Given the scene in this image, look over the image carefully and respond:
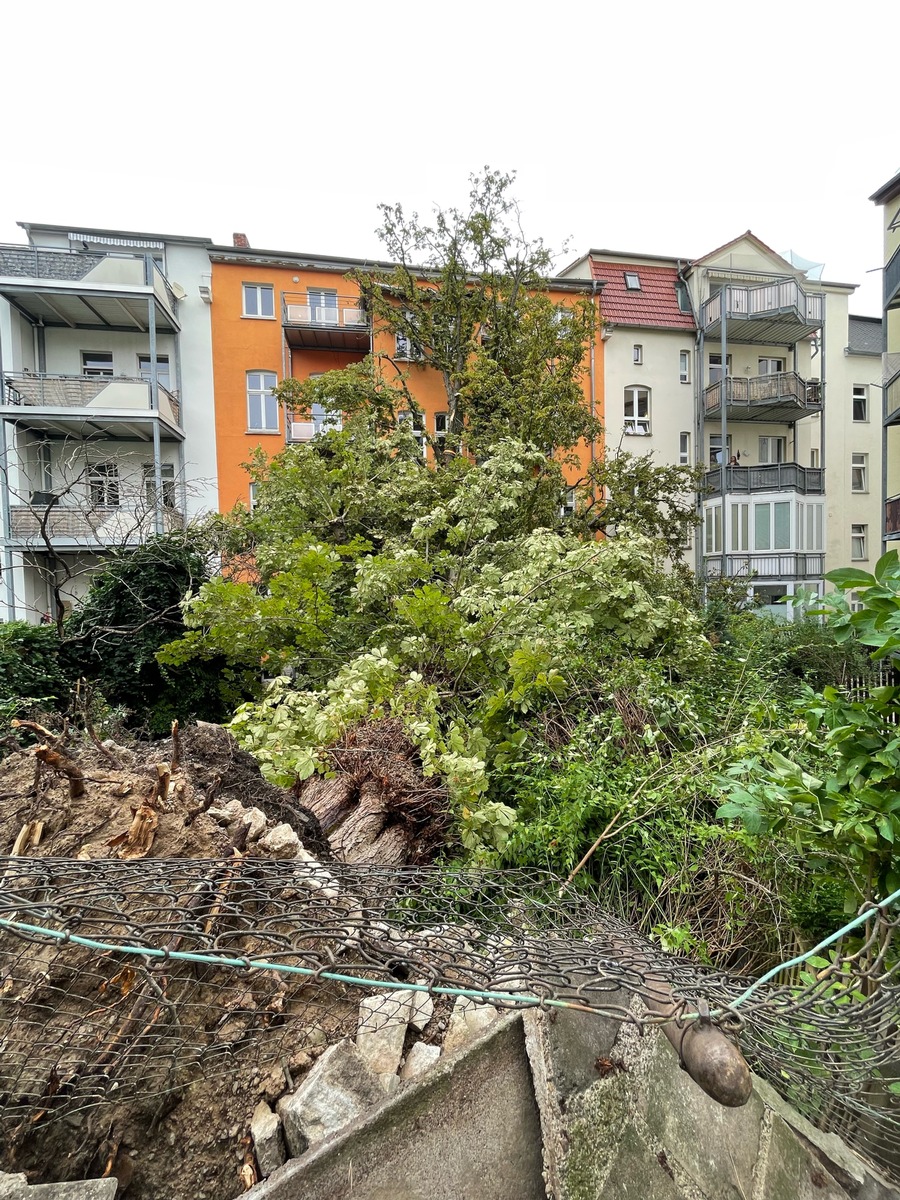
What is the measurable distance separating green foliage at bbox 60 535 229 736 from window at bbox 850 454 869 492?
24.5 m

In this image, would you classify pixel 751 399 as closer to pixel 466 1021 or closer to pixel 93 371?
pixel 93 371

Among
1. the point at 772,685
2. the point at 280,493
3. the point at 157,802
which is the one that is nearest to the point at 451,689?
the point at 772,685

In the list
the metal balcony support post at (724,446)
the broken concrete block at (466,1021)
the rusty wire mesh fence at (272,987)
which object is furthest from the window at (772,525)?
the broken concrete block at (466,1021)

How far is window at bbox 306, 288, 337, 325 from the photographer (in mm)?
18891

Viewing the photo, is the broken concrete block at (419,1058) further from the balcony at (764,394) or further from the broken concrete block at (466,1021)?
the balcony at (764,394)

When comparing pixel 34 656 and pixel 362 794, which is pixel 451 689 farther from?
pixel 34 656

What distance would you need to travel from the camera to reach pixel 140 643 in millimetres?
8078

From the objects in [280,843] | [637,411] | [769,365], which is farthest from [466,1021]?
[769,365]

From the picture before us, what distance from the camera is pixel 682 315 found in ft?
72.0

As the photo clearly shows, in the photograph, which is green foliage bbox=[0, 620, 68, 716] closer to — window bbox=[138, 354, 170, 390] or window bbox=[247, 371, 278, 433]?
window bbox=[247, 371, 278, 433]

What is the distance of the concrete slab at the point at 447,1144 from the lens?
5.17 feet

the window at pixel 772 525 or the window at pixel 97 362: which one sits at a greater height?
the window at pixel 97 362

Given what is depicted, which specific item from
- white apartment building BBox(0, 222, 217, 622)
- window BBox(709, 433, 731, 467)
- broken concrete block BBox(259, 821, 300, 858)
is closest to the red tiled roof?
window BBox(709, 433, 731, 467)

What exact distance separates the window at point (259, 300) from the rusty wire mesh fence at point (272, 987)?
20.3 m
